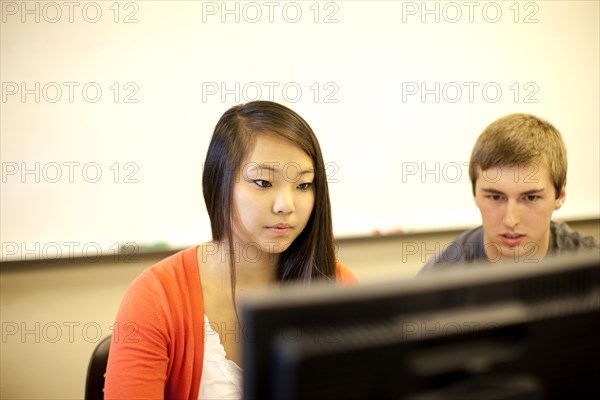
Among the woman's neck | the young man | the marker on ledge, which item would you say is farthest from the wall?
the woman's neck

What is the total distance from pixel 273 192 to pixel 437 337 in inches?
27.5

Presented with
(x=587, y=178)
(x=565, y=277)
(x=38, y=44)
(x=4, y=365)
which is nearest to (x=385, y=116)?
(x=587, y=178)

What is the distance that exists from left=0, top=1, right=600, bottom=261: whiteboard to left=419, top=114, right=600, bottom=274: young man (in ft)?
3.13

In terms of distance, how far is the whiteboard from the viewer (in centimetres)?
203

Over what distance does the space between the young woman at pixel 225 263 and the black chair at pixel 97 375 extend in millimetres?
252

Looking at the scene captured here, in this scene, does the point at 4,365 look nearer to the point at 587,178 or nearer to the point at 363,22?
the point at 363,22

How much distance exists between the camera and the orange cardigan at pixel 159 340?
1.10m

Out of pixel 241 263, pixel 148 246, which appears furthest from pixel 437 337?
pixel 148 246

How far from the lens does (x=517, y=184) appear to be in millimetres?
1479

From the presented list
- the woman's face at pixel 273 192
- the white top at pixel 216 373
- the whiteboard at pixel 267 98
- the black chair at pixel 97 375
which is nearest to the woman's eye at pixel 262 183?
the woman's face at pixel 273 192

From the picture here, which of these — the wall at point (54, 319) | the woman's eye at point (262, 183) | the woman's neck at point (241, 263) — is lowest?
the wall at point (54, 319)

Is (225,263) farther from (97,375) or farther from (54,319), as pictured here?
(54,319)

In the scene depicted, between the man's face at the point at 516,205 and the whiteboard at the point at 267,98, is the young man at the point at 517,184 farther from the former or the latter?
the whiteboard at the point at 267,98

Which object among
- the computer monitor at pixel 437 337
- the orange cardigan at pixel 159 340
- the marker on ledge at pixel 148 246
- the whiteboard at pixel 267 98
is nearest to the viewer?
the computer monitor at pixel 437 337
